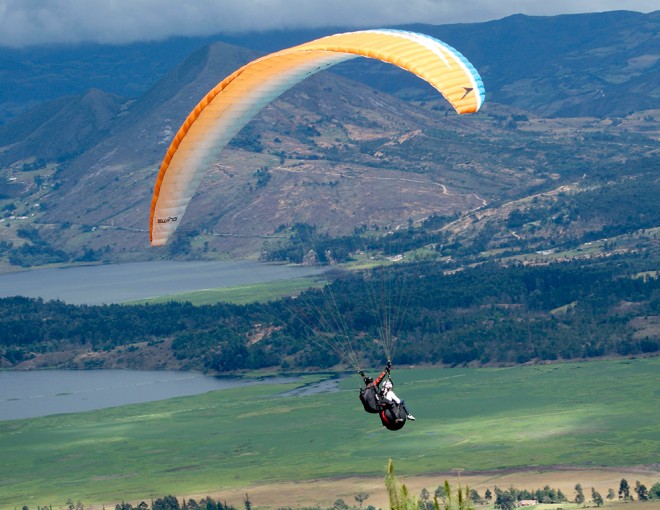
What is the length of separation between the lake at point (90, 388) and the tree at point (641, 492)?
2345 inches

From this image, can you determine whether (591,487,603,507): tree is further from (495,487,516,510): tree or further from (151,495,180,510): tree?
(151,495,180,510): tree

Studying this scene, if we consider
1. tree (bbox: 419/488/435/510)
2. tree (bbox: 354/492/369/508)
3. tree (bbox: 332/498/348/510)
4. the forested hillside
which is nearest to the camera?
tree (bbox: 419/488/435/510)

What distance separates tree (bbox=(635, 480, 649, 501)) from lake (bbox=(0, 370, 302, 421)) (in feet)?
195

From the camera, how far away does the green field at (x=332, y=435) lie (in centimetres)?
10125

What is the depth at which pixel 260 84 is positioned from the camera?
4881 centimetres

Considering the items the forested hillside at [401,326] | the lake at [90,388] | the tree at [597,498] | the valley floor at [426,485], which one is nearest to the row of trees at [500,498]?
the tree at [597,498]

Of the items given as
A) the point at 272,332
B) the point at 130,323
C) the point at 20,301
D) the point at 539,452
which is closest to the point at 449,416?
the point at 539,452

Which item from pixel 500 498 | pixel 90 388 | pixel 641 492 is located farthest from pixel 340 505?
pixel 90 388

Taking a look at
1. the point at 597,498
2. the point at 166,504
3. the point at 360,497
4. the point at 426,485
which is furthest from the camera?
the point at 426,485

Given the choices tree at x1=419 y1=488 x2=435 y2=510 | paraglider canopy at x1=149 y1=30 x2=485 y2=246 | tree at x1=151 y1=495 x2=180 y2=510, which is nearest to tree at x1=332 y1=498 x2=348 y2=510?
tree at x1=419 y1=488 x2=435 y2=510

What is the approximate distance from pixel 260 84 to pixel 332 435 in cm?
6776

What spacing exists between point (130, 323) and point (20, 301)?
2841 cm

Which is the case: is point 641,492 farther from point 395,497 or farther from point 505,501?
point 395,497

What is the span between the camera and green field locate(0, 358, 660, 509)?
101 meters
